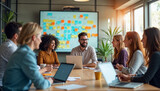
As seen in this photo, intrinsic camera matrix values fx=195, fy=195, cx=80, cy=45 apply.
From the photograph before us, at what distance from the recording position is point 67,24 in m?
6.32

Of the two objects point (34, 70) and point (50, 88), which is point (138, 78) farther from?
point (34, 70)

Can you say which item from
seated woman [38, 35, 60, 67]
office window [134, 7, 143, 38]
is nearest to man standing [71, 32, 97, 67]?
seated woman [38, 35, 60, 67]

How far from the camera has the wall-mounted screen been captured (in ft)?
20.5

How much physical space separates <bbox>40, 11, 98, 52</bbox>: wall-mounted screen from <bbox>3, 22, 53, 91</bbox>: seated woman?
4496 millimetres

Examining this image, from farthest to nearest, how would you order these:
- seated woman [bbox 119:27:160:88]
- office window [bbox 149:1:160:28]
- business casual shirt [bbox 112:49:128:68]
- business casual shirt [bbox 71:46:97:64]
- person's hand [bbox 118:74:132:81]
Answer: office window [bbox 149:1:160:28]
business casual shirt [bbox 71:46:97:64]
business casual shirt [bbox 112:49:128:68]
person's hand [bbox 118:74:132:81]
seated woman [bbox 119:27:160:88]

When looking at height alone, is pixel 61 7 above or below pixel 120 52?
above

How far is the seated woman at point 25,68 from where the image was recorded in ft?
5.48

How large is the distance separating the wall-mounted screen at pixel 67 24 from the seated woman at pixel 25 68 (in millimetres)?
4496

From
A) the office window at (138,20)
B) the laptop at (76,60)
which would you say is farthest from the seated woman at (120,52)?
the office window at (138,20)

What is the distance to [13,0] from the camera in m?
6.35

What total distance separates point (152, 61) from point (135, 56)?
540mm

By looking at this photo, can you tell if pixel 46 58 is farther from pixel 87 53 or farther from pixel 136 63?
pixel 136 63

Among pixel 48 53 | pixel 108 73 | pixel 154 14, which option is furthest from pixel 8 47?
pixel 154 14

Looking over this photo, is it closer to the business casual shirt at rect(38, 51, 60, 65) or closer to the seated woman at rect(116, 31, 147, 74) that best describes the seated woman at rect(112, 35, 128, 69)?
the seated woman at rect(116, 31, 147, 74)
